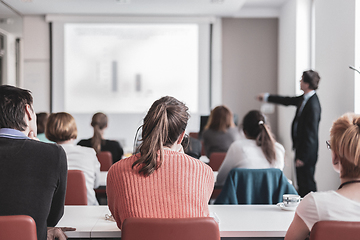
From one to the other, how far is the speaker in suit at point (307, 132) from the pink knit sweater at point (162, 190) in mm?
2508

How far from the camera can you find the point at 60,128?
2.33 m

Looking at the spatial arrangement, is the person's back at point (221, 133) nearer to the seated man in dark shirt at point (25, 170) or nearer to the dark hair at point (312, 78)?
the dark hair at point (312, 78)

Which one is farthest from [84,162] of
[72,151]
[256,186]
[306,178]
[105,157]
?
[306,178]

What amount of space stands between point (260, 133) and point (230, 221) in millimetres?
979

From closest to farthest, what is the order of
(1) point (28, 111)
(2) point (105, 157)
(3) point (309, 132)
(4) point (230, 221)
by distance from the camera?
(1) point (28, 111), (4) point (230, 221), (2) point (105, 157), (3) point (309, 132)

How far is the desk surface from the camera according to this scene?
4.62ft

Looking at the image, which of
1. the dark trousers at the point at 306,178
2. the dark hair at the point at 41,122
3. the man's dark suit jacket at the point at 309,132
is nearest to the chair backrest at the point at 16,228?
the dark hair at the point at 41,122

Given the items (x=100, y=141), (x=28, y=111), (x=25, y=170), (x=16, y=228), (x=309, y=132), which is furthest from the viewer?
(x=309, y=132)

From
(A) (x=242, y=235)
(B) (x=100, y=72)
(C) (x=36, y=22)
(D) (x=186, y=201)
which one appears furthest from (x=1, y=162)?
(C) (x=36, y=22)

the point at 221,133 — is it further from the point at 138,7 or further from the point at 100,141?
the point at 138,7

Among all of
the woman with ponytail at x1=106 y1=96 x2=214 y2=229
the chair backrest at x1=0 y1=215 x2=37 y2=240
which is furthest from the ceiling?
the chair backrest at x1=0 y1=215 x2=37 y2=240

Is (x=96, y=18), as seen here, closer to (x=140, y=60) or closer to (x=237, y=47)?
(x=140, y=60)

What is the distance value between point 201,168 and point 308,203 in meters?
0.40

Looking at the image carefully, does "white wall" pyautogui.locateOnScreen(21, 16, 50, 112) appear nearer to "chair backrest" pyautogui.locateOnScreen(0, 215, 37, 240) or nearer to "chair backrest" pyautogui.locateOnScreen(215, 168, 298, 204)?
"chair backrest" pyautogui.locateOnScreen(215, 168, 298, 204)
